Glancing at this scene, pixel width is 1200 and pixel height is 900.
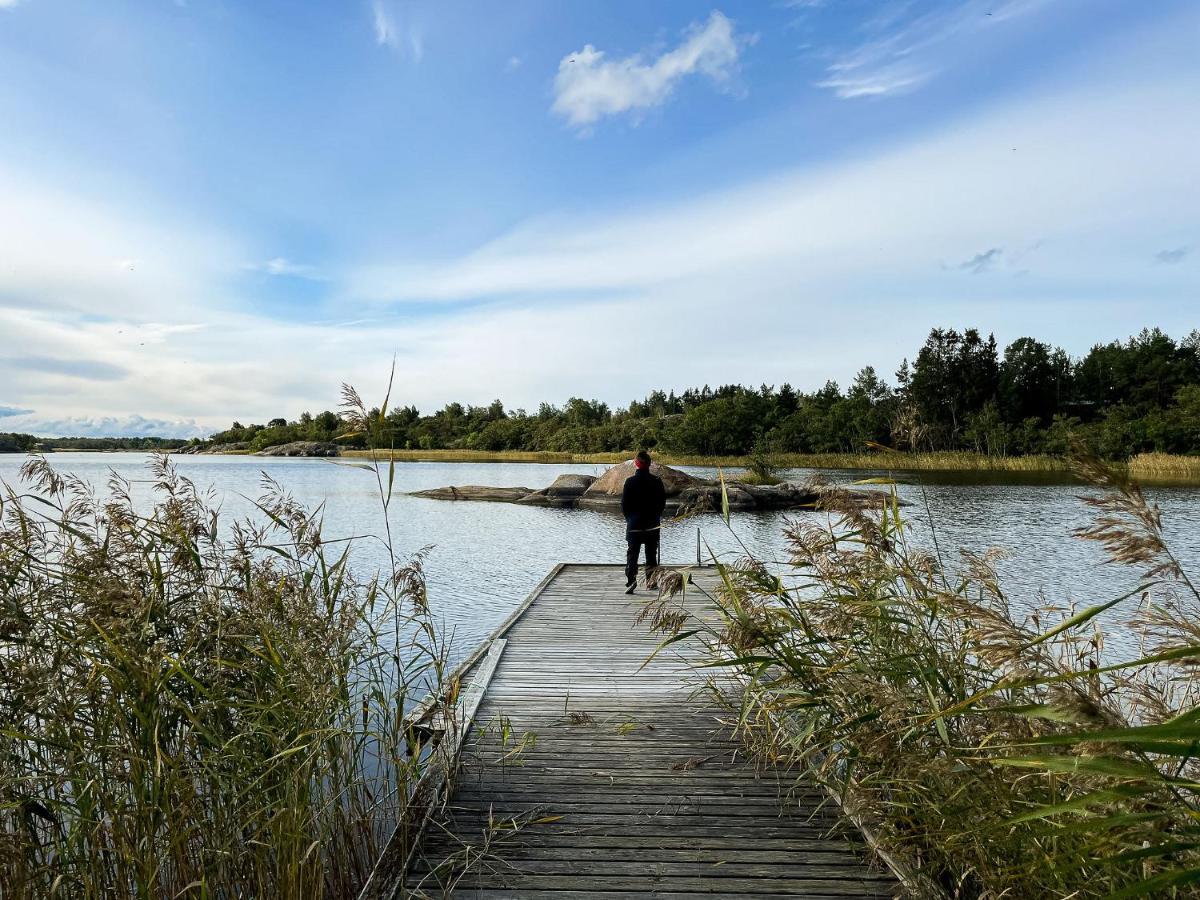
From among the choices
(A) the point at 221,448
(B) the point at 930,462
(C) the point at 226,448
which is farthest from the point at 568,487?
(C) the point at 226,448

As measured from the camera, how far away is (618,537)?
20969 millimetres

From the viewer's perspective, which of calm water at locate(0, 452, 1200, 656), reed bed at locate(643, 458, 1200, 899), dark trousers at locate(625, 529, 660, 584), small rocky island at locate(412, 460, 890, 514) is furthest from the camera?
small rocky island at locate(412, 460, 890, 514)

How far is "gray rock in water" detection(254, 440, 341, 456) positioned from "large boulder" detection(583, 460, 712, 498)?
54660mm

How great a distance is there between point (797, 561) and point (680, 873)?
1526mm

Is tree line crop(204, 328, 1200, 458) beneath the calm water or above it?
above

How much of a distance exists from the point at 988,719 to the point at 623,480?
26.3m

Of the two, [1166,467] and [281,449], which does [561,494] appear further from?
[281,449]

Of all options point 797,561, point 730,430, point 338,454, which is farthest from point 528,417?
point 797,561

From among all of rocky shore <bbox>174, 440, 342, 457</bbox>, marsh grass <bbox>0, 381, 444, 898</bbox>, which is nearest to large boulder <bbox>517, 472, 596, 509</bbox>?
marsh grass <bbox>0, 381, 444, 898</bbox>

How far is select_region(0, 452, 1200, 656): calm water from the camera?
489 inches

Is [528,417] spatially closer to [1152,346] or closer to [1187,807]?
[1152,346]

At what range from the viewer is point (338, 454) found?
79.1 meters

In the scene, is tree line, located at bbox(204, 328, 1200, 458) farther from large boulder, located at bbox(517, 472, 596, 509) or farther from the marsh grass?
the marsh grass

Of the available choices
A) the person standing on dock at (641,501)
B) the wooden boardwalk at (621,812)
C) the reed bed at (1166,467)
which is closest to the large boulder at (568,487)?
the person standing on dock at (641,501)
